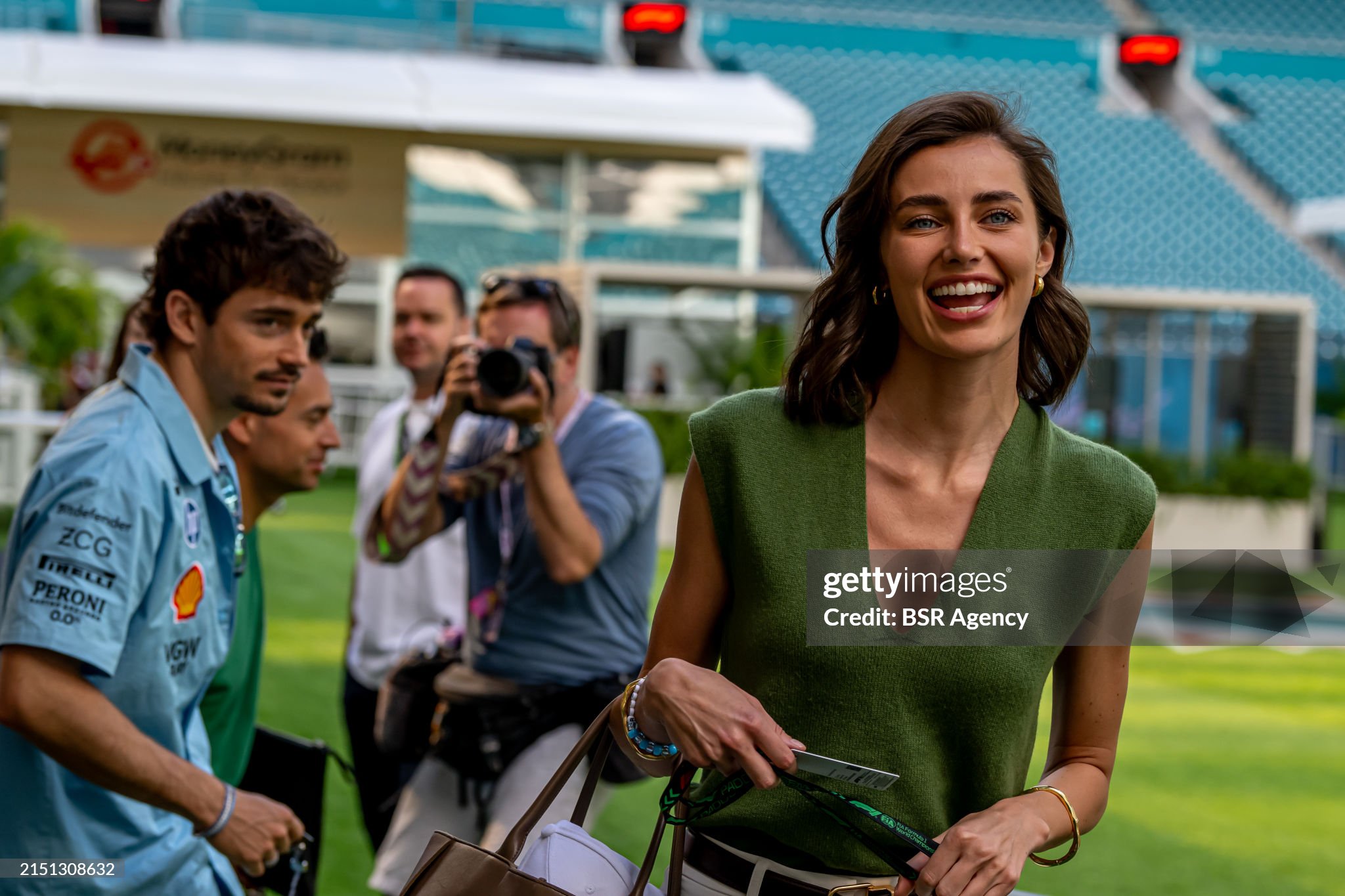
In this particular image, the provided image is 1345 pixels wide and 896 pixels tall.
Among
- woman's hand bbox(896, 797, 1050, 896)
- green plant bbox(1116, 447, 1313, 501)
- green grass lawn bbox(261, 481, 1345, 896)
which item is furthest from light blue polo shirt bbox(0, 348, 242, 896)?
green plant bbox(1116, 447, 1313, 501)

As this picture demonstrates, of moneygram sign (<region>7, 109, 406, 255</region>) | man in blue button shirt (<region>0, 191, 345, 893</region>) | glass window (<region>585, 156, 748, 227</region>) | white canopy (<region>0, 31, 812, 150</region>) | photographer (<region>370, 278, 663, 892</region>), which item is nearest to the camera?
man in blue button shirt (<region>0, 191, 345, 893</region>)

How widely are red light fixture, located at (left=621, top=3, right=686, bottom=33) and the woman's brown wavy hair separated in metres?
20.2

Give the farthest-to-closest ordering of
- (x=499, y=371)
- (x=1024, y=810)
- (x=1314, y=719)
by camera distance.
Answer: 1. (x=1314, y=719)
2. (x=499, y=371)
3. (x=1024, y=810)

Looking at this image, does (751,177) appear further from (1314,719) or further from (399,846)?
(399,846)

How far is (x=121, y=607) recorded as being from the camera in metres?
1.68

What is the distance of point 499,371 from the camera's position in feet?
9.14

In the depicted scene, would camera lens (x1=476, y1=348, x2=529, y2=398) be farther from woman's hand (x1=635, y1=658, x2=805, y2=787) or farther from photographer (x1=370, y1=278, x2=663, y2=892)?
woman's hand (x1=635, y1=658, x2=805, y2=787)

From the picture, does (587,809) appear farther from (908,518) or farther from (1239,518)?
(1239,518)

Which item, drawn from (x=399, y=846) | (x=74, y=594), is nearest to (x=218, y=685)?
(x=74, y=594)

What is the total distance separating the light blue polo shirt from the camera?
1661 mm

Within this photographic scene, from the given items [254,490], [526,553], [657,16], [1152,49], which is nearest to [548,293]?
[526,553]

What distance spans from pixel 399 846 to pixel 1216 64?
85.7ft

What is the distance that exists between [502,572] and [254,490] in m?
0.57

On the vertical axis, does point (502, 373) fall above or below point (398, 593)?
above
